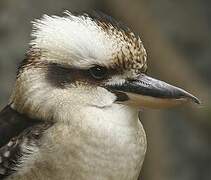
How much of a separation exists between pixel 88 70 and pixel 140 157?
0.30 meters

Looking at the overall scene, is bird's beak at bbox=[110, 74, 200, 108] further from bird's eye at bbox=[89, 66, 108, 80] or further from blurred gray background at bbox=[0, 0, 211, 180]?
blurred gray background at bbox=[0, 0, 211, 180]

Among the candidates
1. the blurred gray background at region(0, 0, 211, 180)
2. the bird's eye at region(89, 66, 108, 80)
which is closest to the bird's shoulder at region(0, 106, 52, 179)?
the bird's eye at region(89, 66, 108, 80)

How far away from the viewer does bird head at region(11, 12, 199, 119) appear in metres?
2.11

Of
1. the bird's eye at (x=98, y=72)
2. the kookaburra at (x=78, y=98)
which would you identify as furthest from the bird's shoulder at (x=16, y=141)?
the bird's eye at (x=98, y=72)

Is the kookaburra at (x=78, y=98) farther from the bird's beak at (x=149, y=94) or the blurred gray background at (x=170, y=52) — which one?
the blurred gray background at (x=170, y=52)

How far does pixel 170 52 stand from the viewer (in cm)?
386

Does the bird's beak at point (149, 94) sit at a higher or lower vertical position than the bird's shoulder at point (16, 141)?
higher

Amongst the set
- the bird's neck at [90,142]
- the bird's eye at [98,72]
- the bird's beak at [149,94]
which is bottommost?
the bird's neck at [90,142]

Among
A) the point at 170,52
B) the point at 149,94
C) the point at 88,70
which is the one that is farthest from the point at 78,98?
the point at 170,52

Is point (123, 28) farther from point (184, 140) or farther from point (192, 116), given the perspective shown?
point (184, 140)

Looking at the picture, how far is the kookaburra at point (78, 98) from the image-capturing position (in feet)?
6.93

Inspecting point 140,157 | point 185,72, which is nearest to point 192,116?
point 185,72

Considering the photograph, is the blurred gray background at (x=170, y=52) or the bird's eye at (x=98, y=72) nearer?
the bird's eye at (x=98, y=72)

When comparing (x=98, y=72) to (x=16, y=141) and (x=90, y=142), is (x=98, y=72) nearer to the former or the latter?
(x=90, y=142)
